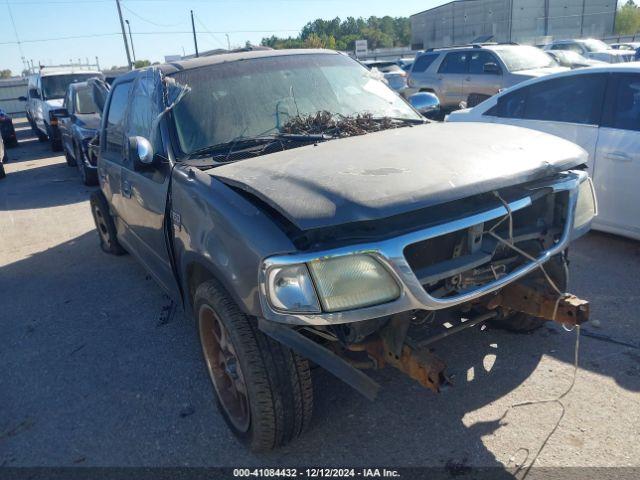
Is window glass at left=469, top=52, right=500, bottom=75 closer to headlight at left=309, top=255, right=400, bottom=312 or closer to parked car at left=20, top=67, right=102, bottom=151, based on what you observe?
parked car at left=20, top=67, right=102, bottom=151

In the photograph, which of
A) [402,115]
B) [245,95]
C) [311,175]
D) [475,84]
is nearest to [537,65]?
[475,84]

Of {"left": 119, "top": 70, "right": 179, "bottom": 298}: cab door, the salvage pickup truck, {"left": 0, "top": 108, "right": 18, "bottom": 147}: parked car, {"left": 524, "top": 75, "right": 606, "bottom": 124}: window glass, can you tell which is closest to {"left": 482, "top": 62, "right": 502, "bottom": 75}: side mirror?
{"left": 524, "top": 75, "right": 606, "bottom": 124}: window glass

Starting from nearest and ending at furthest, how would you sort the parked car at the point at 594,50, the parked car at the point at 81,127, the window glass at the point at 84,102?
the parked car at the point at 81,127 → the window glass at the point at 84,102 → the parked car at the point at 594,50

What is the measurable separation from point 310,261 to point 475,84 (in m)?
11.3

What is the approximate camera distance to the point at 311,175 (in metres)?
2.51

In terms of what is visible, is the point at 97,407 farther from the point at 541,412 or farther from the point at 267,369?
the point at 541,412

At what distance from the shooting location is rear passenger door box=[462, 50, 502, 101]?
11641mm

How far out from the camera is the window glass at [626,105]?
4730 mm

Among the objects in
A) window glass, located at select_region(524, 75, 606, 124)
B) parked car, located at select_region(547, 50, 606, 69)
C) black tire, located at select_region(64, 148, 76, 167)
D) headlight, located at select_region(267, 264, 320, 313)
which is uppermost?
window glass, located at select_region(524, 75, 606, 124)

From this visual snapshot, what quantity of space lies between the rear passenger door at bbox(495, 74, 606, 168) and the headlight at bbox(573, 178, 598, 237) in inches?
87.0

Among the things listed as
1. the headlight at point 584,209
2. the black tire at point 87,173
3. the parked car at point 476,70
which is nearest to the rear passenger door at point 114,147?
the headlight at point 584,209

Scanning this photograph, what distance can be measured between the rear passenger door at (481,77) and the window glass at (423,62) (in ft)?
4.55

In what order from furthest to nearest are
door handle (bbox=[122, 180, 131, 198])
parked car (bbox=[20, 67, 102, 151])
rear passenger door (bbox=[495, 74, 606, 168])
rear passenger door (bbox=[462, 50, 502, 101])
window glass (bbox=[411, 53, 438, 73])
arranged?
parked car (bbox=[20, 67, 102, 151])
window glass (bbox=[411, 53, 438, 73])
rear passenger door (bbox=[462, 50, 502, 101])
rear passenger door (bbox=[495, 74, 606, 168])
door handle (bbox=[122, 180, 131, 198])

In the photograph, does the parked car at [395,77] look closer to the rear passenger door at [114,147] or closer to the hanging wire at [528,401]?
the rear passenger door at [114,147]
